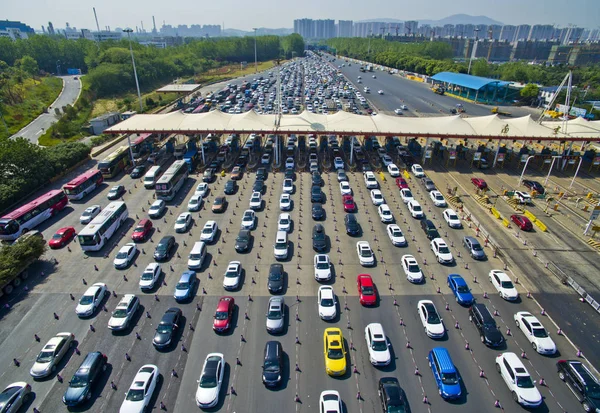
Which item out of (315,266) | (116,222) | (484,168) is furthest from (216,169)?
(484,168)

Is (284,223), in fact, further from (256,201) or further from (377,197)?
(377,197)

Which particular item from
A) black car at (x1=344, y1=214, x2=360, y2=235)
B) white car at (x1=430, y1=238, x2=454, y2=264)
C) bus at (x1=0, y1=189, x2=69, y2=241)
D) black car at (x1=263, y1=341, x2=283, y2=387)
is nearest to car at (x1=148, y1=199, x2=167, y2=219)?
bus at (x1=0, y1=189, x2=69, y2=241)

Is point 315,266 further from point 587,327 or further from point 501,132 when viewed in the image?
point 501,132

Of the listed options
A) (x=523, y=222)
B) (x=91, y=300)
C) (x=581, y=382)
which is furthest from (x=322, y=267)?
(x=523, y=222)

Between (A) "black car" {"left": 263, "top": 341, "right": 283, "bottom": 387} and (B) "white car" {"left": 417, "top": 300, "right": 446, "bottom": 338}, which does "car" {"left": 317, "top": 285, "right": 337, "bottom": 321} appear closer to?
(A) "black car" {"left": 263, "top": 341, "right": 283, "bottom": 387}

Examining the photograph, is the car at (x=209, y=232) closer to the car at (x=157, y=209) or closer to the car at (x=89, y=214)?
the car at (x=157, y=209)

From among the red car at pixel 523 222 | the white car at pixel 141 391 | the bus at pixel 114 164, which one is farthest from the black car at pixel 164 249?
the red car at pixel 523 222

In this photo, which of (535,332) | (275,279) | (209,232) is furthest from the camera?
(209,232)
